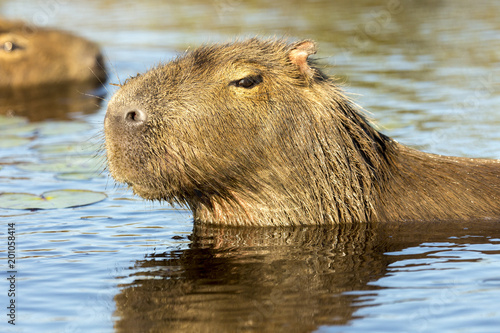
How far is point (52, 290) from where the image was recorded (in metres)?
5.28

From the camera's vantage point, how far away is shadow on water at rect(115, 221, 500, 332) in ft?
15.2

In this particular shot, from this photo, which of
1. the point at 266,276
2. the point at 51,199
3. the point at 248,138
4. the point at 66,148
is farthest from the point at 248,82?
the point at 66,148

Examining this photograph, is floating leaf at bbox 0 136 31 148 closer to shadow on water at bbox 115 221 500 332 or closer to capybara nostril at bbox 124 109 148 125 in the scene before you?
shadow on water at bbox 115 221 500 332

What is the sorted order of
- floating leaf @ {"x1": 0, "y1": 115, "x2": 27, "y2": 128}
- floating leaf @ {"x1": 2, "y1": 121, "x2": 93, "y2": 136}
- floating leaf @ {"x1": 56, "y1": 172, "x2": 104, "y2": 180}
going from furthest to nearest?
floating leaf @ {"x1": 0, "y1": 115, "x2": 27, "y2": 128}, floating leaf @ {"x1": 2, "y1": 121, "x2": 93, "y2": 136}, floating leaf @ {"x1": 56, "y1": 172, "x2": 104, "y2": 180}

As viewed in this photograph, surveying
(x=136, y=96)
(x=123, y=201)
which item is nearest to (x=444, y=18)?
(x=123, y=201)

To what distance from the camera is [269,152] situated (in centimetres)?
614

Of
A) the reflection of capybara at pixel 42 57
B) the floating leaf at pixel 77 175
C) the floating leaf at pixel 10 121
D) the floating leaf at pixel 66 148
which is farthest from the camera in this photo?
the reflection of capybara at pixel 42 57

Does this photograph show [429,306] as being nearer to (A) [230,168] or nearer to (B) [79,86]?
(A) [230,168]

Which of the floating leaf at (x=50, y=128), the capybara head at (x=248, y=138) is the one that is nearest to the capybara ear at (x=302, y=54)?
the capybara head at (x=248, y=138)

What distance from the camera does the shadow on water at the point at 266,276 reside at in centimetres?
464

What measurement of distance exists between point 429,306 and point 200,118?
2.19m

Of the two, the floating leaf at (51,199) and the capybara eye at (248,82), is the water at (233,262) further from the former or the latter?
the capybara eye at (248,82)

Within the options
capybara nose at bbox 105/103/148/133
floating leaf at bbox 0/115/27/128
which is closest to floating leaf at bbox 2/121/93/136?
floating leaf at bbox 0/115/27/128

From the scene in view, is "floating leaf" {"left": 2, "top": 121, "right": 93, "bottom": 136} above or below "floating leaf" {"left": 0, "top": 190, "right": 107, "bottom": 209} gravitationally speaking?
above
